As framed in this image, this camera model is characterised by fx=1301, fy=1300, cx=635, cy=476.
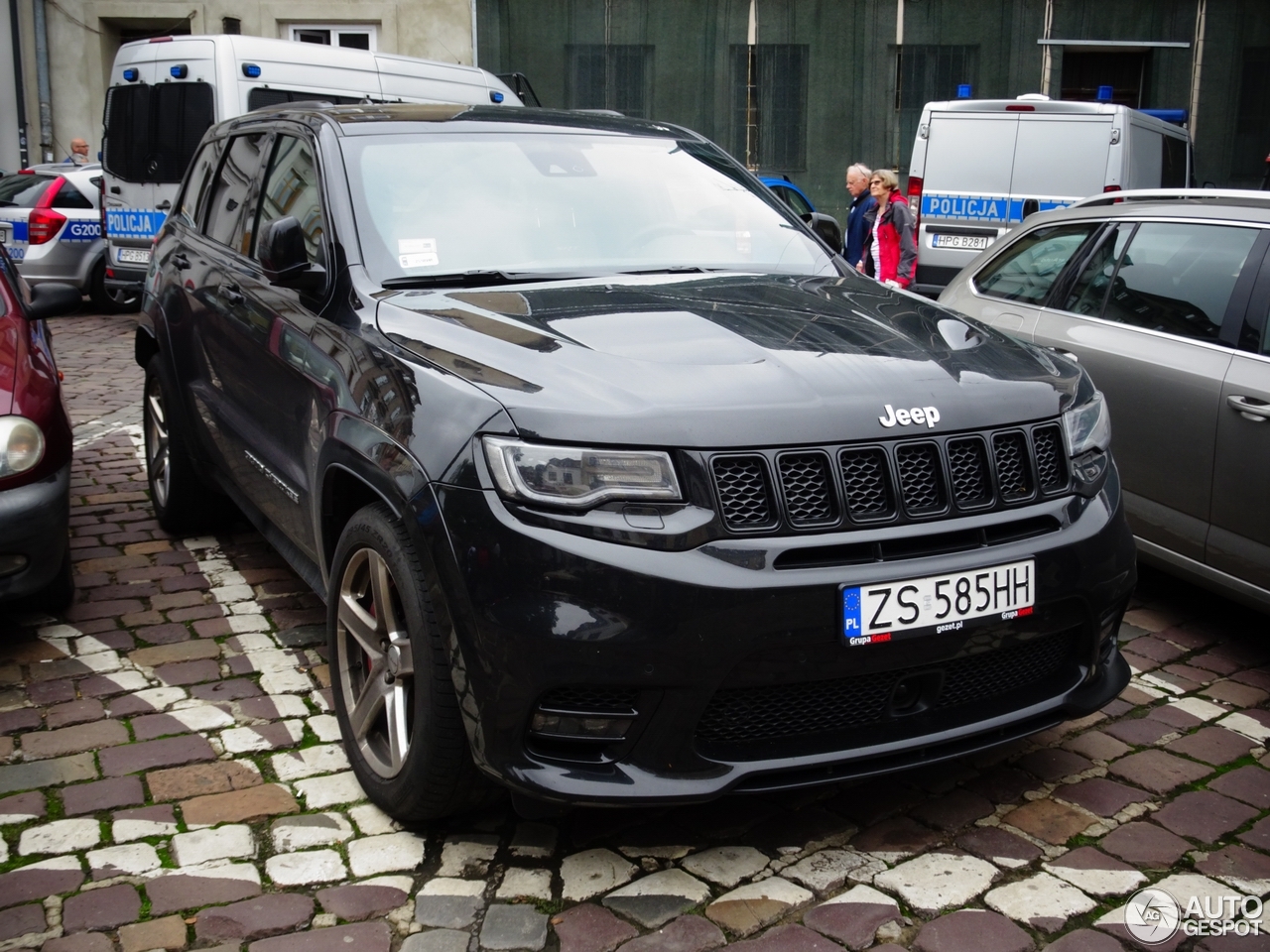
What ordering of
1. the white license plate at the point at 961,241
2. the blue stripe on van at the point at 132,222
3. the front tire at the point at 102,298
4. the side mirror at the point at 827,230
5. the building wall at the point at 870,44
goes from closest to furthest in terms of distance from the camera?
the side mirror at the point at 827,230 < the white license plate at the point at 961,241 < the blue stripe on van at the point at 132,222 < the front tire at the point at 102,298 < the building wall at the point at 870,44

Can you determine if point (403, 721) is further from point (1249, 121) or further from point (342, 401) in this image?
Result: point (1249, 121)

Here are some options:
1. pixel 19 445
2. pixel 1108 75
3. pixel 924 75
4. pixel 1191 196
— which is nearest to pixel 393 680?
pixel 19 445

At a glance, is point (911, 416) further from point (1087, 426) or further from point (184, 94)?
point (184, 94)

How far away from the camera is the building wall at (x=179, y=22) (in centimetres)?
2106

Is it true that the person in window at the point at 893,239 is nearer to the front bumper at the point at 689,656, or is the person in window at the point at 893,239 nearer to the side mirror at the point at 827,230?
the side mirror at the point at 827,230

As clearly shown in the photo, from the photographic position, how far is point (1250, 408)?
4.23 meters

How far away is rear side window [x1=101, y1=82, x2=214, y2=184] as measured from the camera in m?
12.0

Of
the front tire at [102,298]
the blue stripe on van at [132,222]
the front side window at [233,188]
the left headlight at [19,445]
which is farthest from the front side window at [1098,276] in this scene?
the front tire at [102,298]

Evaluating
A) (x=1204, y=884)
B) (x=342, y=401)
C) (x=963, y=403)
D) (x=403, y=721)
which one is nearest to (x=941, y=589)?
(x=963, y=403)

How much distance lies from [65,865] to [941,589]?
6.91 feet

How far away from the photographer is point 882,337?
10.7ft

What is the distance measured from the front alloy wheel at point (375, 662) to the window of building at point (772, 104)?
60.0 feet

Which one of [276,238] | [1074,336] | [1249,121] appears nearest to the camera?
[276,238]

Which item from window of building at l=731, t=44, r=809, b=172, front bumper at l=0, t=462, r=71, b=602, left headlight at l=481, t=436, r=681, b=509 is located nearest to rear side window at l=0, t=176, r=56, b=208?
window of building at l=731, t=44, r=809, b=172
